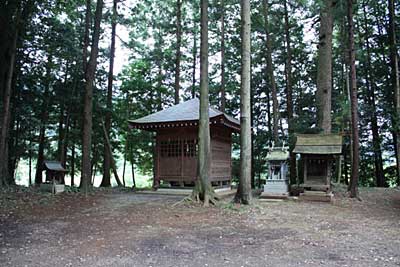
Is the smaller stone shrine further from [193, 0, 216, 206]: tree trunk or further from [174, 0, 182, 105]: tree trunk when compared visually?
[174, 0, 182, 105]: tree trunk

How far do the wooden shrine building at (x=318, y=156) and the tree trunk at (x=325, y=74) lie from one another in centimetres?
150

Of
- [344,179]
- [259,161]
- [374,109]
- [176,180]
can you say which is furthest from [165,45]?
[344,179]

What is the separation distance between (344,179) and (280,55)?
9.17m

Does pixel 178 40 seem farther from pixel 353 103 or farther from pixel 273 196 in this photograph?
pixel 273 196

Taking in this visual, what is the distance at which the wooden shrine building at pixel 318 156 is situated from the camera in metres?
10.8

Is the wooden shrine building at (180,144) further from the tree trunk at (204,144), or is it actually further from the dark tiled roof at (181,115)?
the tree trunk at (204,144)

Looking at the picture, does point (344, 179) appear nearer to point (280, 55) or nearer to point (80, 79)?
point (280, 55)

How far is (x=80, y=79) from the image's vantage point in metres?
17.4

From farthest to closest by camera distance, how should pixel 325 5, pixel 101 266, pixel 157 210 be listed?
pixel 325 5 < pixel 157 210 < pixel 101 266

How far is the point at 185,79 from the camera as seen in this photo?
22.3 metres

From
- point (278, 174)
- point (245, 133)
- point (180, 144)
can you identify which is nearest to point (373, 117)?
point (278, 174)

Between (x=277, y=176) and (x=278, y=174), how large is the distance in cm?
9

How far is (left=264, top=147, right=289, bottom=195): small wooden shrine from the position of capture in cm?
1134

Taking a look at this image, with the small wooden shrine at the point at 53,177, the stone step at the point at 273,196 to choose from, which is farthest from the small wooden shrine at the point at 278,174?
the small wooden shrine at the point at 53,177
